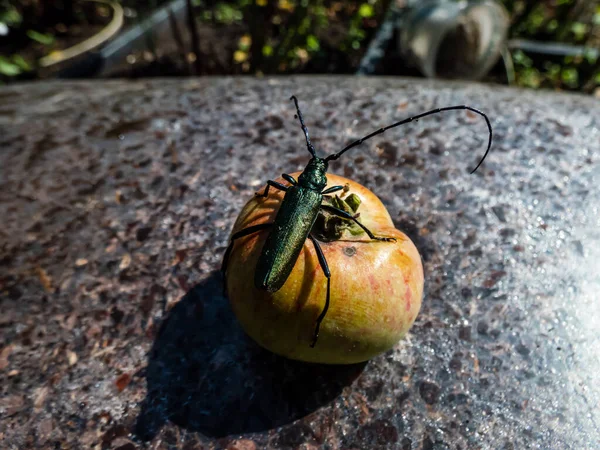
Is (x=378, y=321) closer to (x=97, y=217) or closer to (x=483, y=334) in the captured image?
(x=483, y=334)

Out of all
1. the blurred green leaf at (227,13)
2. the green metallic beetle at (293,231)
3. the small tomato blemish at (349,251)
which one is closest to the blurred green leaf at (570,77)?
the blurred green leaf at (227,13)

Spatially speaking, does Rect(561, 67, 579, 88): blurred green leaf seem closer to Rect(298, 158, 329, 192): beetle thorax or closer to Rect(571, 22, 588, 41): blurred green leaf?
Rect(571, 22, 588, 41): blurred green leaf

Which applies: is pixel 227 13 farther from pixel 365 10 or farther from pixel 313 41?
pixel 365 10

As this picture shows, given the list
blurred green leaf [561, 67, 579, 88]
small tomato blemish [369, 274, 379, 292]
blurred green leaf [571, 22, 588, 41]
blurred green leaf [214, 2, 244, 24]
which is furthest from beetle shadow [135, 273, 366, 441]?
blurred green leaf [571, 22, 588, 41]

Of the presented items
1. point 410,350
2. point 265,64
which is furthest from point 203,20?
point 410,350

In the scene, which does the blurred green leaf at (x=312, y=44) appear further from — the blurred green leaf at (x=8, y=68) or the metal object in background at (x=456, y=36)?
the blurred green leaf at (x=8, y=68)

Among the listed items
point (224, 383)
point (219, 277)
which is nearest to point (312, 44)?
point (219, 277)
